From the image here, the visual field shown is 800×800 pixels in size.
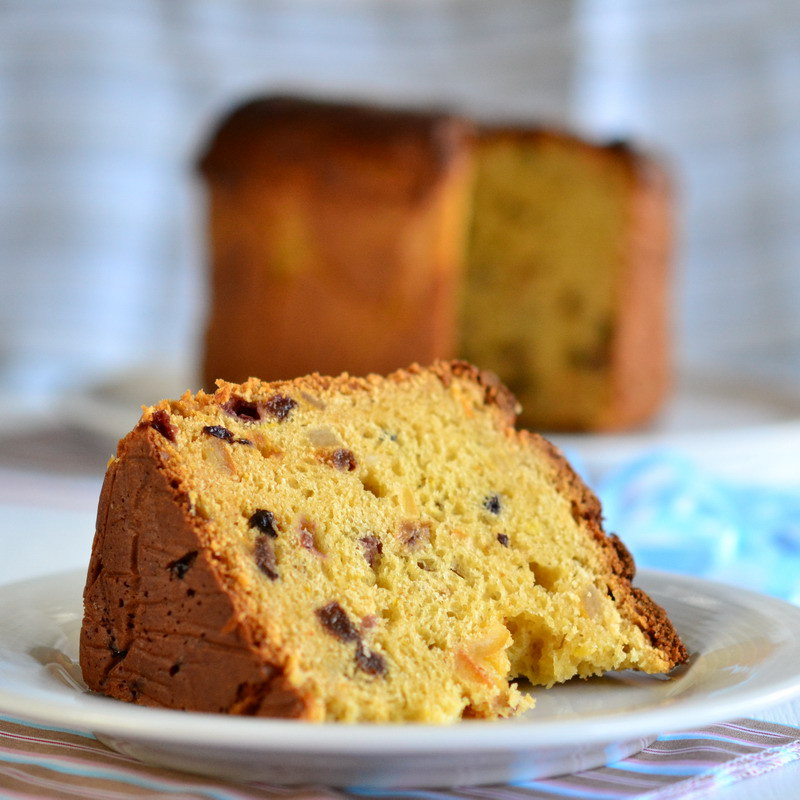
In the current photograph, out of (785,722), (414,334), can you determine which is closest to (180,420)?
(785,722)

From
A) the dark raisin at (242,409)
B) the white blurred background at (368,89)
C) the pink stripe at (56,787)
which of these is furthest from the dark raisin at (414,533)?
the white blurred background at (368,89)

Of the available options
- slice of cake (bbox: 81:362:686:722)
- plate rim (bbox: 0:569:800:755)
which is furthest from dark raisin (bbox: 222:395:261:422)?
plate rim (bbox: 0:569:800:755)

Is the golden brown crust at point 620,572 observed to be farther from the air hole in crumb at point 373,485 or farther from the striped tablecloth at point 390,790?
the air hole in crumb at point 373,485

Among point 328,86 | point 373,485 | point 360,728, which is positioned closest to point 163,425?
point 373,485

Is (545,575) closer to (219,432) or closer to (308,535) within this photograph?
(308,535)

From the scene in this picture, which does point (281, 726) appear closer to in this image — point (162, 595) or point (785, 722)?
point (162, 595)

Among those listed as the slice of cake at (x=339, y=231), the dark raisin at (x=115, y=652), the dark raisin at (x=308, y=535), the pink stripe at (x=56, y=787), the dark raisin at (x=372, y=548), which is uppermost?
the slice of cake at (x=339, y=231)
